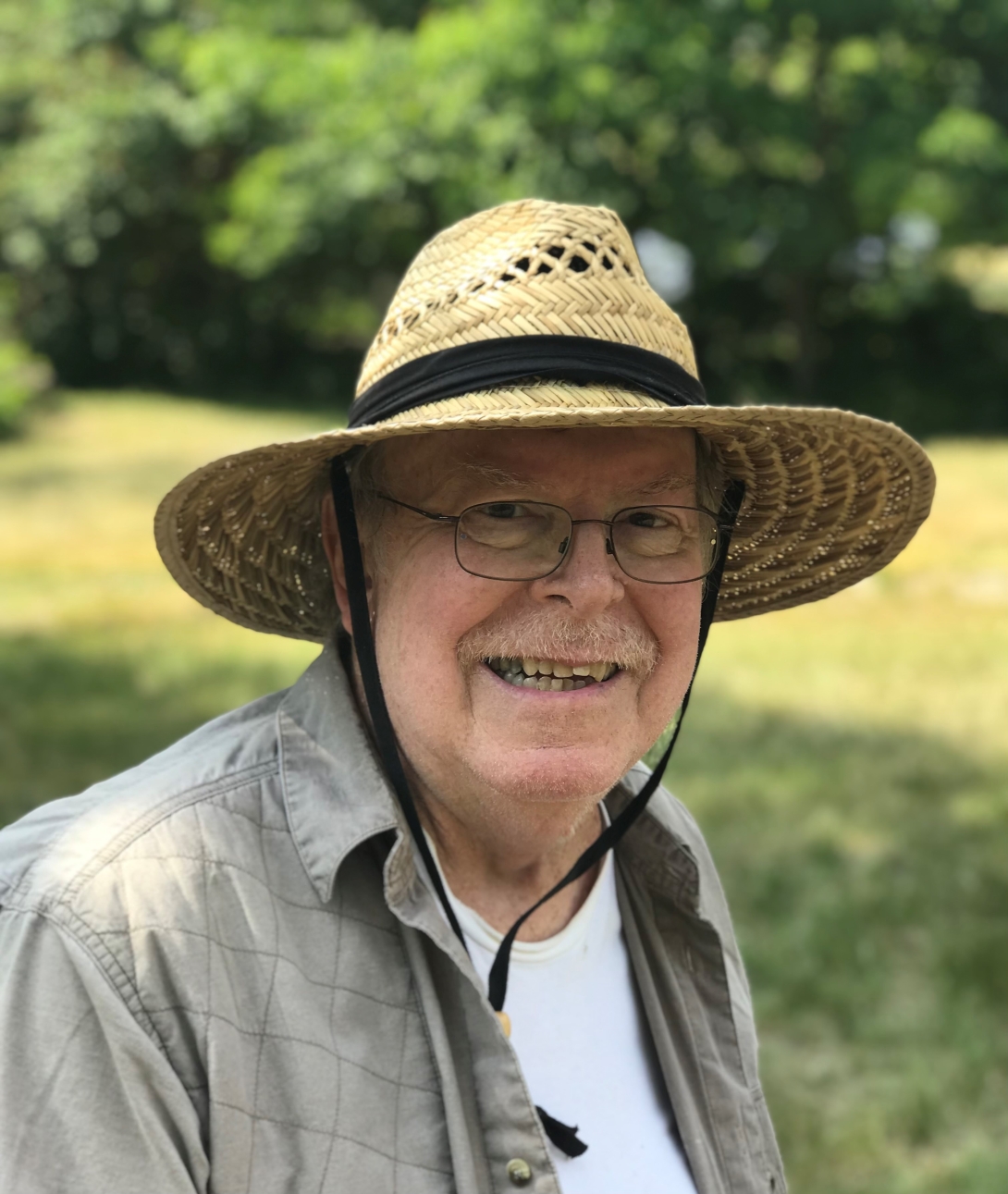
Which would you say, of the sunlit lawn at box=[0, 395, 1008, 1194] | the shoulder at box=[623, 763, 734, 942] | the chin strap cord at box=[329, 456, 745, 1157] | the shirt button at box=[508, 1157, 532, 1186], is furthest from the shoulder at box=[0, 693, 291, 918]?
the sunlit lawn at box=[0, 395, 1008, 1194]

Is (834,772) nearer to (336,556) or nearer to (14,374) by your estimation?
(336,556)

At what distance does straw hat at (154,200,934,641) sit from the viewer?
158cm

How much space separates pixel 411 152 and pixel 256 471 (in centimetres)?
2036

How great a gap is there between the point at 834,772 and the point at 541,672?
481 cm

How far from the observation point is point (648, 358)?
1648mm

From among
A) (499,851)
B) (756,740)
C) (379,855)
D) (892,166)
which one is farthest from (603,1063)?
A: (892,166)

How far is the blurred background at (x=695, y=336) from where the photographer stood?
15.1ft

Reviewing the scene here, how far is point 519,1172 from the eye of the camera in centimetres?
146

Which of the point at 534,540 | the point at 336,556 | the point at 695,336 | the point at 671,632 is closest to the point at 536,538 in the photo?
the point at 534,540

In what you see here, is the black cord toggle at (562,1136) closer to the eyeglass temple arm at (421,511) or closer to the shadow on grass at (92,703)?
the eyeglass temple arm at (421,511)

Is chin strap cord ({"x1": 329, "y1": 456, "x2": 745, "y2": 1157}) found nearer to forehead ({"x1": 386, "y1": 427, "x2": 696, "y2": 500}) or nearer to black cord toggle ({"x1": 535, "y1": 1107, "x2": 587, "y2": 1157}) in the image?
black cord toggle ({"x1": 535, "y1": 1107, "x2": 587, "y2": 1157})

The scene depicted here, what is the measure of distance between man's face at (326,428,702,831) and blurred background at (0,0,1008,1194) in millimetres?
2304

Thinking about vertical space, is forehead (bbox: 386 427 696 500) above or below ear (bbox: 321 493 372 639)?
above

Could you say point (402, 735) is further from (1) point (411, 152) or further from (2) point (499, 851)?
(1) point (411, 152)
